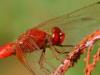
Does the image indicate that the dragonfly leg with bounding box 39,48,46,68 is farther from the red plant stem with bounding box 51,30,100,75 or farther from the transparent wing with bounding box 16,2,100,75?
the red plant stem with bounding box 51,30,100,75

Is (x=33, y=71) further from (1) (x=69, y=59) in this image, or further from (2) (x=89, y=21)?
(1) (x=69, y=59)

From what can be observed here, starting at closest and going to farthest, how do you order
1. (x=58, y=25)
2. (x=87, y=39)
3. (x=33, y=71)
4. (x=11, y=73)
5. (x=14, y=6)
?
1. (x=87, y=39)
2. (x=33, y=71)
3. (x=58, y=25)
4. (x=11, y=73)
5. (x=14, y=6)

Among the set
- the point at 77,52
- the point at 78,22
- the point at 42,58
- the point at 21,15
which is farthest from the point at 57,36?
the point at 21,15

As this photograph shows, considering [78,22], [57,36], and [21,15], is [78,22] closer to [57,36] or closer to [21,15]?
[57,36]

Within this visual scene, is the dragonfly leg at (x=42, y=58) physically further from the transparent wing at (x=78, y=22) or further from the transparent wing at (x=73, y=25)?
the transparent wing at (x=78, y=22)

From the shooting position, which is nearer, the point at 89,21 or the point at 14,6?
the point at 89,21

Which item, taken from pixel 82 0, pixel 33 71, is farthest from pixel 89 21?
pixel 82 0

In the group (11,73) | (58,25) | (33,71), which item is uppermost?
(58,25)

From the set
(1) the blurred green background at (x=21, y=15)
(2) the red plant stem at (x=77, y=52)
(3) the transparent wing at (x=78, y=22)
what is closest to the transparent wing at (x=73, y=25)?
(3) the transparent wing at (x=78, y=22)

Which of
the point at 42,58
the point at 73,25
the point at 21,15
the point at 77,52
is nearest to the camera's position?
the point at 77,52
